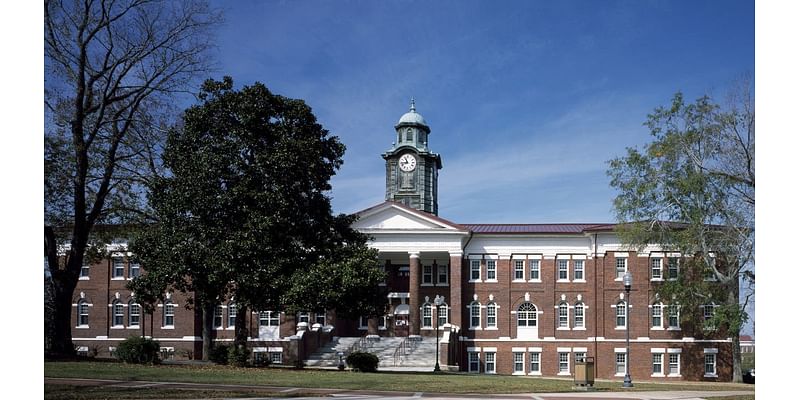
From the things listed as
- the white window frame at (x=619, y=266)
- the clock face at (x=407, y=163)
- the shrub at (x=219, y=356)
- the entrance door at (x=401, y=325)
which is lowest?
the entrance door at (x=401, y=325)

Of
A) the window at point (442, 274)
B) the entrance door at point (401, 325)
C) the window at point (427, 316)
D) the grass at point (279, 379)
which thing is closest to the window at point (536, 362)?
the window at point (427, 316)

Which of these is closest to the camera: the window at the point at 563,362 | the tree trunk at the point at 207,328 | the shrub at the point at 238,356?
the shrub at the point at 238,356

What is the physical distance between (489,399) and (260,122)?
48.5ft

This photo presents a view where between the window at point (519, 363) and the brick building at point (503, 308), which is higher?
the brick building at point (503, 308)

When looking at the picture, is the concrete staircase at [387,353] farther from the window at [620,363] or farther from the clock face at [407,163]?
Answer: the clock face at [407,163]

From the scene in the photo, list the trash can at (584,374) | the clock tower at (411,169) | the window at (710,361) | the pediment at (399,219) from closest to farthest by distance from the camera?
the trash can at (584,374) < the window at (710,361) < the pediment at (399,219) < the clock tower at (411,169)

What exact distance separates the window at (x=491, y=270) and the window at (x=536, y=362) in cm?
492

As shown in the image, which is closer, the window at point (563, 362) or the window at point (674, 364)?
the window at point (674, 364)

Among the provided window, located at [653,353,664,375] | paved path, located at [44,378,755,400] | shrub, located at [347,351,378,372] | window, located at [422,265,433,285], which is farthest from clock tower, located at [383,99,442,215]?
paved path, located at [44,378,755,400]

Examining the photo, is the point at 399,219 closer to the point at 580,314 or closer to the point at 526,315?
the point at 526,315

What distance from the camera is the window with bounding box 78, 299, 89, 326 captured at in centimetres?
4706

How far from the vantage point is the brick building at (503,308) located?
46.0 metres

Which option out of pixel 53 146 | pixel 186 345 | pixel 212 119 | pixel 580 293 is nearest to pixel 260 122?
pixel 212 119
